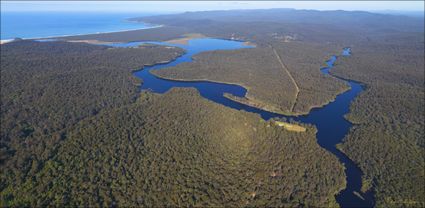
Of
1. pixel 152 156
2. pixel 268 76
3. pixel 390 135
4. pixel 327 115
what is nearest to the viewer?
pixel 152 156

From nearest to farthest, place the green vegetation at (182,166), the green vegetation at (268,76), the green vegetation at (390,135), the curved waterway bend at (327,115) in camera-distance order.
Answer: the green vegetation at (182,166) → the curved waterway bend at (327,115) → the green vegetation at (390,135) → the green vegetation at (268,76)

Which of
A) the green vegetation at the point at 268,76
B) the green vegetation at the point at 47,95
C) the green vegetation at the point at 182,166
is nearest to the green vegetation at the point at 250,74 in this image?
the green vegetation at the point at 268,76

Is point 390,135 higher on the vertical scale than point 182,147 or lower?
lower

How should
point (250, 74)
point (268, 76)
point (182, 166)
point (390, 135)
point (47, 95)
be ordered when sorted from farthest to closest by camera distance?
point (250, 74) → point (268, 76) → point (47, 95) → point (390, 135) → point (182, 166)

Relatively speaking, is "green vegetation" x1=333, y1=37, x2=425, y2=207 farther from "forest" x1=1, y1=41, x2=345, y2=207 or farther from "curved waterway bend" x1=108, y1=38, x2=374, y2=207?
"forest" x1=1, y1=41, x2=345, y2=207

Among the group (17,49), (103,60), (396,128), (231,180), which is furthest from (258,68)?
(17,49)

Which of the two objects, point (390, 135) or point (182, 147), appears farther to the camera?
point (390, 135)

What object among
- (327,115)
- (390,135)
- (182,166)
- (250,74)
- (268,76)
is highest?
(250,74)

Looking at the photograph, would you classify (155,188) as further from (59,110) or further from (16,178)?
(59,110)

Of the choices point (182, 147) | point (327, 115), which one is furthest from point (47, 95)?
point (327, 115)

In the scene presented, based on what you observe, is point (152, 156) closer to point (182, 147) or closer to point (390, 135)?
point (182, 147)

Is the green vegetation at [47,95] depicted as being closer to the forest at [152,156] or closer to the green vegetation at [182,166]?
the forest at [152,156]
